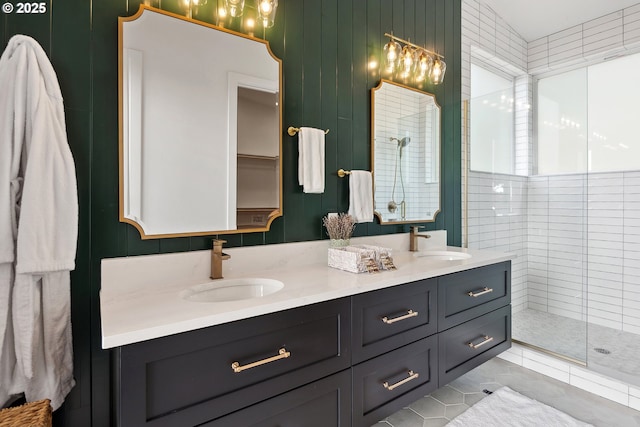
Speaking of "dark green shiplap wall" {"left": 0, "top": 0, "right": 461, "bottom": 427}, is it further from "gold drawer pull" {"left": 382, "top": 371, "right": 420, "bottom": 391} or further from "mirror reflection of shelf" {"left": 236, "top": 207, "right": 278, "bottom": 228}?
"gold drawer pull" {"left": 382, "top": 371, "right": 420, "bottom": 391}

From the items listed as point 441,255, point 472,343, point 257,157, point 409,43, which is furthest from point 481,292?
point 409,43

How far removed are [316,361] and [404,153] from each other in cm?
155

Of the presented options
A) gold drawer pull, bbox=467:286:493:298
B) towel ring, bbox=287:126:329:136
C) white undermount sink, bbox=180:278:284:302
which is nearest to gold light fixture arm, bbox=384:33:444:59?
towel ring, bbox=287:126:329:136

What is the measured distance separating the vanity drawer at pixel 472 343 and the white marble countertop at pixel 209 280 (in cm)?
33

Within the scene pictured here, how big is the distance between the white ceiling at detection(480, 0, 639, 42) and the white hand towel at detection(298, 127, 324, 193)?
2.28 metres

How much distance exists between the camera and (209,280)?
1442mm

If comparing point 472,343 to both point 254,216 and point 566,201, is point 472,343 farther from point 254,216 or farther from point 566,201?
point 566,201

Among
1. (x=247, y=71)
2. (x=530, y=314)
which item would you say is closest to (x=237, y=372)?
(x=247, y=71)

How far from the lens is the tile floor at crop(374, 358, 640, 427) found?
5.83ft

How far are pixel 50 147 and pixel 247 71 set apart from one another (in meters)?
0.87

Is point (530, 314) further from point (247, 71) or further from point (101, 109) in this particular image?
point (101, 109)

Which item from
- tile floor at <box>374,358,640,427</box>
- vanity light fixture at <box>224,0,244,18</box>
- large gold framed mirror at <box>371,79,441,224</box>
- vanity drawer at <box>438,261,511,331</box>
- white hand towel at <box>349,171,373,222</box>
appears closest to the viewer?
vanity light fixture at <box>224,0,244,18</box>

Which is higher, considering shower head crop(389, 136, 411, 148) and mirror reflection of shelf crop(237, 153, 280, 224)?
shower head crop(389, 136, 411, 148)

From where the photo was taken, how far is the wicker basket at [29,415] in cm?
93
